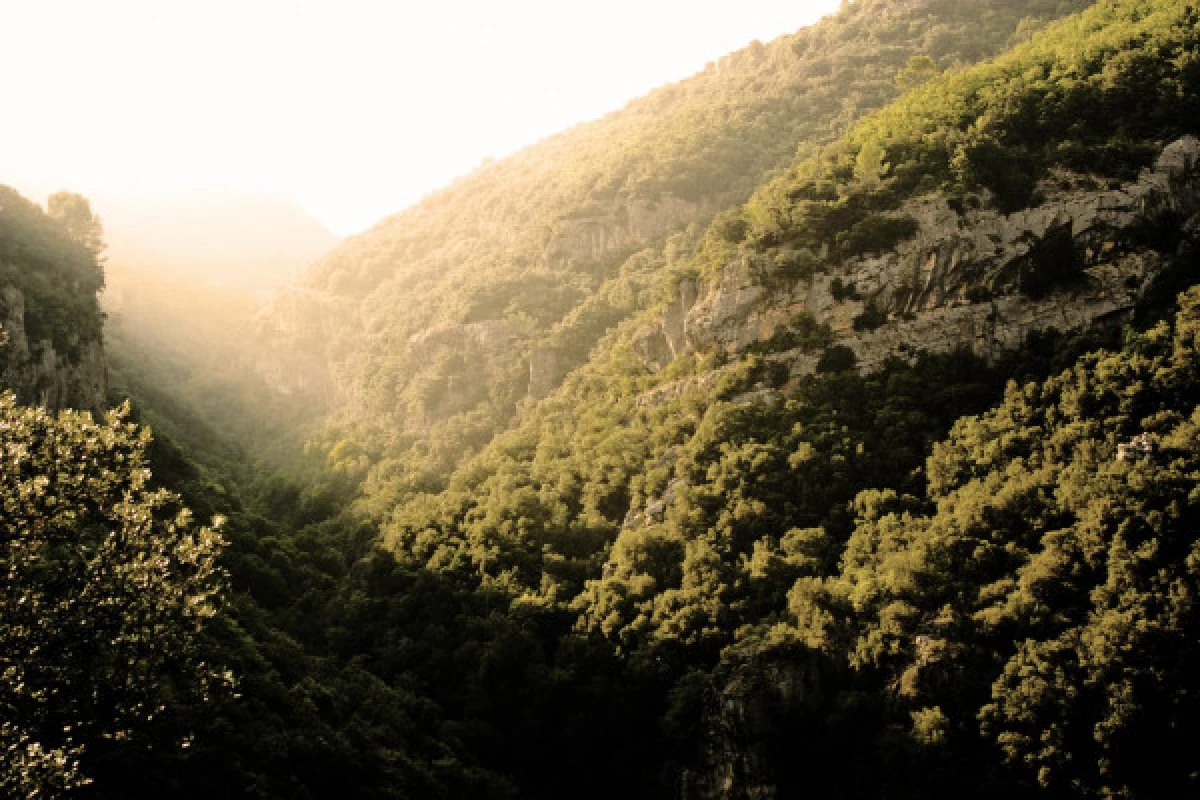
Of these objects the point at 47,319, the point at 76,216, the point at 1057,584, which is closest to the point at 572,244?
the point at 76,216

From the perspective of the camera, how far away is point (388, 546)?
284ft

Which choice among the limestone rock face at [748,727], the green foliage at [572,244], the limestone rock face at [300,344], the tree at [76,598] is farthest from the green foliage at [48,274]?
the limestone rock face at [748,727]

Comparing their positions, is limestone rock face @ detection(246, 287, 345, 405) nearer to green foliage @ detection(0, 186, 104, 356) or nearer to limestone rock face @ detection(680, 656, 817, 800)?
green foliage @ detection(0, 186, 104, 356)

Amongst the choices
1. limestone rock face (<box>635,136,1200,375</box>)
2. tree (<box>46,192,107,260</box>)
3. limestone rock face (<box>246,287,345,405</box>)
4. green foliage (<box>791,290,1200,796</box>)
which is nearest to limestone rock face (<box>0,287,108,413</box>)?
tree (<box>46,192,107,260</box>)

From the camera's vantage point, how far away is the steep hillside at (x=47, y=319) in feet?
232

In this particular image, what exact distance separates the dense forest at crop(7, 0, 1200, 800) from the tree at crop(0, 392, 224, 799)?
0.13m

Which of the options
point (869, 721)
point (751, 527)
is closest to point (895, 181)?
point (751, 527)

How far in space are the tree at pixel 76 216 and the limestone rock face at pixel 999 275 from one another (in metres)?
91.8

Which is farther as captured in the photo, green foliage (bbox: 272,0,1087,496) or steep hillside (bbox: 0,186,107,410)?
green foliage (bbox: 272,0,1087,496)

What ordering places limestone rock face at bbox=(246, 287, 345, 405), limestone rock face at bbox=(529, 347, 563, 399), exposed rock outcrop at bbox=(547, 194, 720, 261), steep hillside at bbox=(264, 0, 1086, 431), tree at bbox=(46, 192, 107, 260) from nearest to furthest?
tree at bbox=(46, 192, 107, 260), limestone rock face at bbox=(529, 347, 563, 399), steep hillside at bbox=(264, 0, 1086, 431), exposed rock outcrop at bbox=(547, 194, 720, 261), limestone rock face at bbox=(246, 287, 345, 405)

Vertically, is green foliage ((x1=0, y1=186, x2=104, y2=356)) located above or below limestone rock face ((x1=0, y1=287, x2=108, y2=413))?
above

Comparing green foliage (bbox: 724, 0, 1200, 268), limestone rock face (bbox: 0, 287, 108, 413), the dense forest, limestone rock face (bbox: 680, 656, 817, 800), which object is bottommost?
limestone rock face (bbox: 680, 656, 817, 800)

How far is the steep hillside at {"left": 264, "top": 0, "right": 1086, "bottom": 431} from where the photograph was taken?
133 meters

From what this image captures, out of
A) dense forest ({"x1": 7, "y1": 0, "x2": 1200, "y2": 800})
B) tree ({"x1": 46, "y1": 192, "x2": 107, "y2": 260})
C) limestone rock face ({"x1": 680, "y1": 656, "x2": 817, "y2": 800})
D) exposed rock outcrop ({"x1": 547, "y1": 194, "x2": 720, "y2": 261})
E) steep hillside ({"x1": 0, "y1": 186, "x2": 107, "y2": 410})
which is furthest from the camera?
exposed rock outcrop ({"x1": 547, "y1": 194, "x2": 720, "y2": 261})
